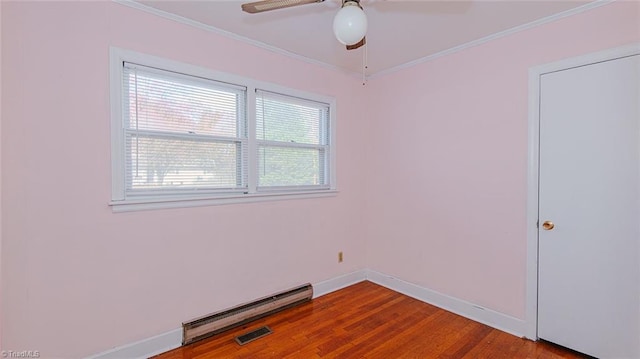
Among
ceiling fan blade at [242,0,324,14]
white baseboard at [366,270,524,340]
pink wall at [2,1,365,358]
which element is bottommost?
white baseboard at [366,270,524,340]

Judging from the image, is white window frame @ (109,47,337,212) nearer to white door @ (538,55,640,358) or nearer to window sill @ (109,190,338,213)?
window sill @ (109,190,338,213)

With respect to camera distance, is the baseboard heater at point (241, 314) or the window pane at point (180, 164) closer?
the window pane at point (180, 164)

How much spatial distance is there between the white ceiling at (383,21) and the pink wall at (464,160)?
227 millimetres

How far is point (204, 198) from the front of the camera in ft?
7.76

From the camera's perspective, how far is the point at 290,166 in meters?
3.02

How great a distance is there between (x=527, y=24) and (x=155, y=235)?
3391 mm

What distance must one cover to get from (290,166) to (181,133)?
1.12 metres

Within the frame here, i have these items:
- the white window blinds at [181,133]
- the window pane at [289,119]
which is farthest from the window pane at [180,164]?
the window pane at [289,119]

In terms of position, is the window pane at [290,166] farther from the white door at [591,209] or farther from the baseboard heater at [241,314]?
the white door at [591,209]

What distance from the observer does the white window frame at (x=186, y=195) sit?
198 cm

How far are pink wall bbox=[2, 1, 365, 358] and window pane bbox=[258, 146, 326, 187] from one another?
0.47 metres

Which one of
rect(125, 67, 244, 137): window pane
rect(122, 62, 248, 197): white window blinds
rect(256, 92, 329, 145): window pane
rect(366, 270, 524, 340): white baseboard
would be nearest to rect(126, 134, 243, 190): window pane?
rect(122, 62, 248, 197): white window blinds

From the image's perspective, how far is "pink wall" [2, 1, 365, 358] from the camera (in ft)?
5.55

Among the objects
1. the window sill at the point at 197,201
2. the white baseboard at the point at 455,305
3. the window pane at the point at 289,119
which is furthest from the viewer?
the window pane at the point at 289,119
